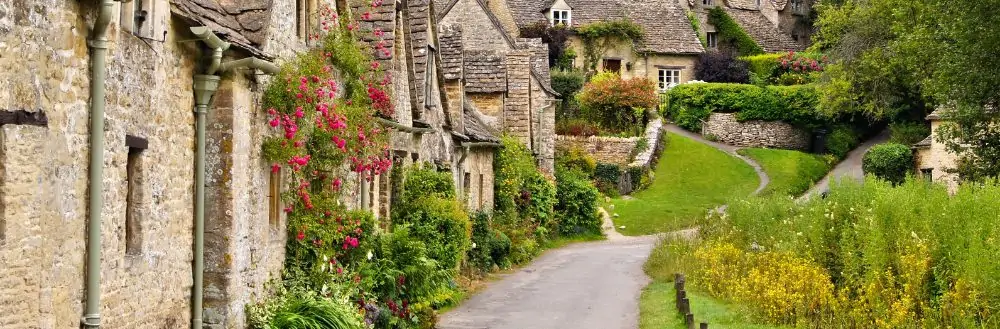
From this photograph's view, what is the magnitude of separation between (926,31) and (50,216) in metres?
29.3

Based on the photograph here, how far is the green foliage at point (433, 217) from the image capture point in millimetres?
22875

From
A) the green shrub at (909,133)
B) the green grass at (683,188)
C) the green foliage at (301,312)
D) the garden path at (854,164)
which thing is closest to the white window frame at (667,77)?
the green grass at (683,188)

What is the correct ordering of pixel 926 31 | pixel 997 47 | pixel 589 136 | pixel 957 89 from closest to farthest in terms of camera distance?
pixel 997 47, pixel 957 89, pixel 926 31, pixel 589 136

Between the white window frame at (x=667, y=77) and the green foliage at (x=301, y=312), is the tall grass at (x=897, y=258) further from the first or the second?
the white window frame at (x=667, y=77)

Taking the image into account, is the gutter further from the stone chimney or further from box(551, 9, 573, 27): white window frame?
box(551, 9, 573, 27): white window frame

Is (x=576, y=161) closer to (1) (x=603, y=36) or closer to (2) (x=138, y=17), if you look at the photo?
(1) (x=603, y=36)

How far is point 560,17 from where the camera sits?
7125cm

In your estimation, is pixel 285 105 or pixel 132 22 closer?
pixel 132 22

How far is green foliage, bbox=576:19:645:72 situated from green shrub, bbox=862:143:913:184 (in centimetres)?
2164

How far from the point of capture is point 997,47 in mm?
28234

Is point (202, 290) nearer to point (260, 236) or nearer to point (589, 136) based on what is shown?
point (260, 236)

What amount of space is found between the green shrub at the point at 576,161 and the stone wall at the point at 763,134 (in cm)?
1244

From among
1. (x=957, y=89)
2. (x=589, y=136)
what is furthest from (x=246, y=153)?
(x=589, y=136)

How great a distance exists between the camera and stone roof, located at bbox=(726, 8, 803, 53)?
78000 mm
